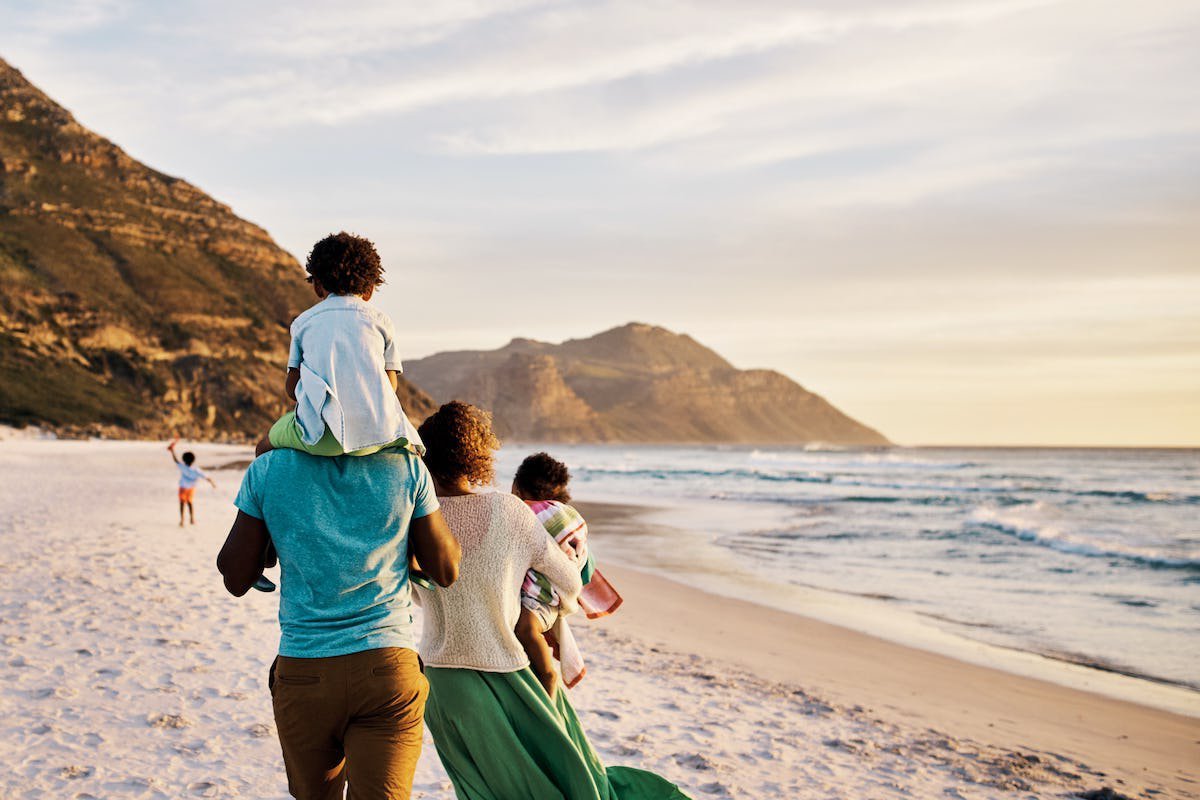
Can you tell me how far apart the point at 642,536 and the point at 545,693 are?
18.0m

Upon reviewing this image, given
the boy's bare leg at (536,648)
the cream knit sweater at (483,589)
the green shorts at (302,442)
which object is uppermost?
the green shorts at (302,442)

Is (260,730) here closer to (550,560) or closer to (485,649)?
(485,649)

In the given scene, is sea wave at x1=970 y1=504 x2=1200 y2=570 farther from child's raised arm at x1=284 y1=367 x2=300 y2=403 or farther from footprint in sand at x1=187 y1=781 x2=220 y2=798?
child's raised arm at x1=284 y1=367 x2=300 y2=403

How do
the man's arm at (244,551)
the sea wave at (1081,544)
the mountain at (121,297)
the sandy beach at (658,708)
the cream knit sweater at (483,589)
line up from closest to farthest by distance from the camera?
1. the man's arm at (244,551)
2. the cream knit sweater at (483,589)
3. the sandy beach at (658,708)
4. the sea wave at (1081,544)
5. the mountain at (121,297)

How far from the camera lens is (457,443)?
274 centimetres

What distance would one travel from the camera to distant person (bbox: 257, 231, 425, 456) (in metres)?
A: 2.17

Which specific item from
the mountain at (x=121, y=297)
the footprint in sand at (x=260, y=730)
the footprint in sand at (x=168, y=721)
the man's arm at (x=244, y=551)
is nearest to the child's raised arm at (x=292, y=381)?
the man's arm at (x=244, y=551)

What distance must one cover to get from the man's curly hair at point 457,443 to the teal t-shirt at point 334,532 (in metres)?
0.39

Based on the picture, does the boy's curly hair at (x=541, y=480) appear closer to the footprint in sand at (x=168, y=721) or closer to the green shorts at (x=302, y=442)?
the green shorts at (x=302, y=442)

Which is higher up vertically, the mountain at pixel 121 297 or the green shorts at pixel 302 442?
the mountain at pixel 121 297

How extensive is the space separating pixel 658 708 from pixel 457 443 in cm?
412

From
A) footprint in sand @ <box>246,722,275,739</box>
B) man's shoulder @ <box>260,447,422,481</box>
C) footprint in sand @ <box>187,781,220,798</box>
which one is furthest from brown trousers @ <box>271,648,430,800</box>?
footprint in sand @ <box>246,722,275,739</box>

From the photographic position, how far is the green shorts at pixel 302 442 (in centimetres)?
220

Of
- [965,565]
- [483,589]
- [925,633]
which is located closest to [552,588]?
[483,589]
